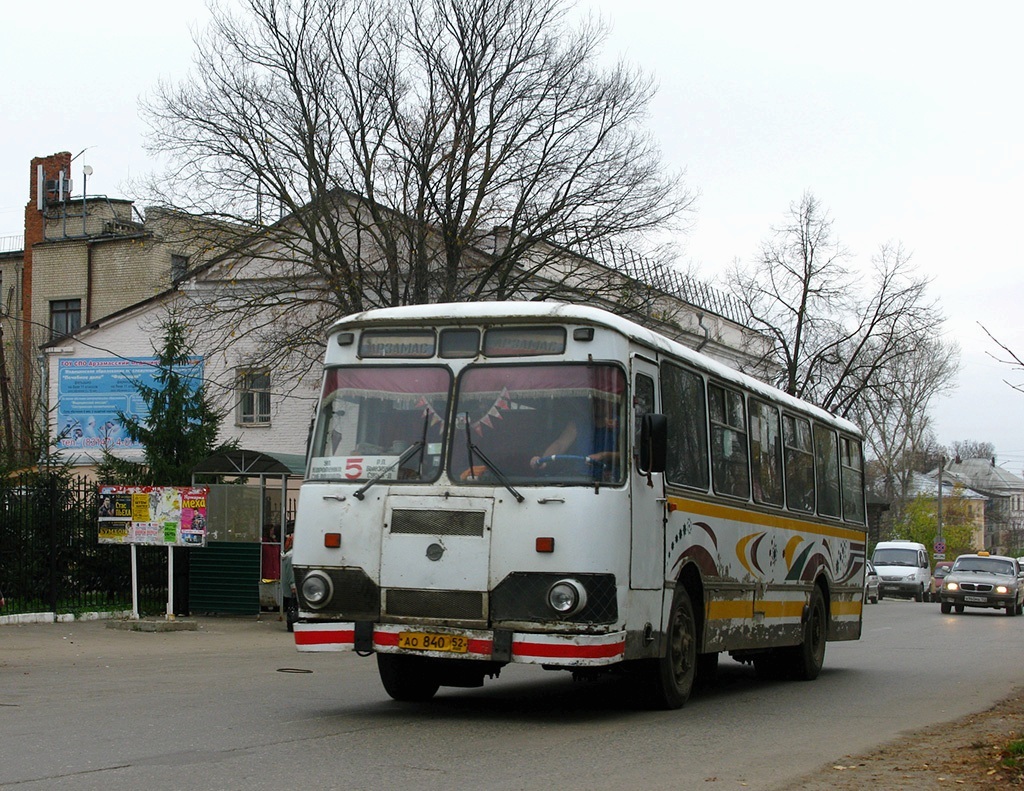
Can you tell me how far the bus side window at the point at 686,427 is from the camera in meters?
11.6

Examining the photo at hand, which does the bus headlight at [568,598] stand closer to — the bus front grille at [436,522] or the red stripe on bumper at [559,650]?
the red stripe on bumper at [559,650]

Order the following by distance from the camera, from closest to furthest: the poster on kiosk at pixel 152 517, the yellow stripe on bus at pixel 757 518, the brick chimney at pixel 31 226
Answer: the yellow stripe on bus at pixel 757 518
the poster on kiosk at pixel 152 517
the brick chimney at pixel 31 226

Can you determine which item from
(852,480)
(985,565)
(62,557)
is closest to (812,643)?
(852,480)

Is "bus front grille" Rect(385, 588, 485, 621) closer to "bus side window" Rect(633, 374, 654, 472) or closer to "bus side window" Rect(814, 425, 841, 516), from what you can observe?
"bus side window" Rect(633, 374, 654, 472)

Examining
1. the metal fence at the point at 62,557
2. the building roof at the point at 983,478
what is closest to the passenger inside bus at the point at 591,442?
the metal fence at the point at 62,557

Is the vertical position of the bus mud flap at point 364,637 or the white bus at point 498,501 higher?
the white bus at point 498,501

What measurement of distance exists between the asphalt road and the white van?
3389 cm

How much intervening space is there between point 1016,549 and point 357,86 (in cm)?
14227

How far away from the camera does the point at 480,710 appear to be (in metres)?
11.6

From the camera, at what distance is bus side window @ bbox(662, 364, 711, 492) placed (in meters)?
11.6

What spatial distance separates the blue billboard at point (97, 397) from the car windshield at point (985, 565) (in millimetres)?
24149

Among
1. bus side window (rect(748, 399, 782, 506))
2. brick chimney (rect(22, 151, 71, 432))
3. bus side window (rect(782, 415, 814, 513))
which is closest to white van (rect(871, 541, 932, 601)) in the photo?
brick chimney (rect(22, 151, 71, 432))

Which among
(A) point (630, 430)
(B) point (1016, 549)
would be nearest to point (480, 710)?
(A) point (630, 430)

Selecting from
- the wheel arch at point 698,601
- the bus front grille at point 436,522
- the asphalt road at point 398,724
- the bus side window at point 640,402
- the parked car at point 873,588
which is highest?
the bus side window at point 640,402
